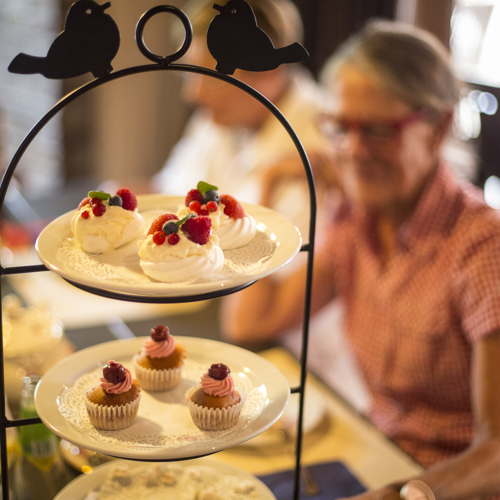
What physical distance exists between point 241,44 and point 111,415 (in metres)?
0.47

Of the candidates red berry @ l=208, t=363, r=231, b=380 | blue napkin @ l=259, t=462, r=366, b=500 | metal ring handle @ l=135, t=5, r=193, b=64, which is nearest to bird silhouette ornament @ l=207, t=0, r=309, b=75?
metal ring handle @ l=135, t=5, r=193, b=64

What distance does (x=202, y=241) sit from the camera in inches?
27.4

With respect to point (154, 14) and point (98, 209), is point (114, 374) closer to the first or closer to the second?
point (98, 209)

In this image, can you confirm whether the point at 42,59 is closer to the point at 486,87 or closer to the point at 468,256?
the point at 468,256

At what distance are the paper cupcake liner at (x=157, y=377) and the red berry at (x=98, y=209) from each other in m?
0.24

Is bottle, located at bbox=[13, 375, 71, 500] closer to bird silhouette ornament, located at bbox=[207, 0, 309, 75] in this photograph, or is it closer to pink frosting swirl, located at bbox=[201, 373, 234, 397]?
pink frosting swirl, located at bbox=[201, 373, 234, 397]

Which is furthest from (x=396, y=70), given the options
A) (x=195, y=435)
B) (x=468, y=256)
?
(x=195, y=435)

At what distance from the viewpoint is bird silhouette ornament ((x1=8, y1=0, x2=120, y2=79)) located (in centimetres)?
65

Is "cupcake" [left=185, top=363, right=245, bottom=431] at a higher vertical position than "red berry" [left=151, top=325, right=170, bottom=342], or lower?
lower

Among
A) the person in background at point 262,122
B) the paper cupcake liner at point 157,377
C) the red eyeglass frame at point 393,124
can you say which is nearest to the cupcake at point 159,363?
the paper cupcake liner at point 157,377

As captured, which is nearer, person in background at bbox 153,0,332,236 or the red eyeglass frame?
the red eyeglass frame

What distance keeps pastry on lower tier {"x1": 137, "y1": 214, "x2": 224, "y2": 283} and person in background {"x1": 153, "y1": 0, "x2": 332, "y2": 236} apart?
1449 mm

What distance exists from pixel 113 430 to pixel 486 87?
242 centimetres

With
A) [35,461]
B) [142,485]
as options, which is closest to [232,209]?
[142,485]
